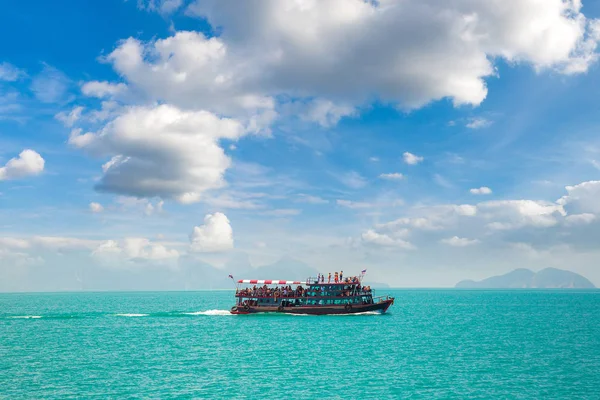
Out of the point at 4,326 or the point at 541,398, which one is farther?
the point at 4,326

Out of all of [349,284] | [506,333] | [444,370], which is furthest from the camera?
[349,284]

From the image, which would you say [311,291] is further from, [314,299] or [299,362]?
[299,362]

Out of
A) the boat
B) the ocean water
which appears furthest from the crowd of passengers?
the ocean water

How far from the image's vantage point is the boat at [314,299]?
Result: 90.4 meters

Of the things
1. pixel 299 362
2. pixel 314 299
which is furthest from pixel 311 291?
pixel 299 362

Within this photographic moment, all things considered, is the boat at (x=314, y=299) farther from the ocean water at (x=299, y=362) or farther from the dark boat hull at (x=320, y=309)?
the ocean water at (x=299, y=362)

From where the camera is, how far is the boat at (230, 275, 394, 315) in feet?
297

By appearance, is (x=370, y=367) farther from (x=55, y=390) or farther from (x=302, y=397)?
(x=55, y=390)

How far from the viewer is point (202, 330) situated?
73812 mm

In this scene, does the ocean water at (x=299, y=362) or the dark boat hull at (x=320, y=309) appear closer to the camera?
the ocean water at (x=299, y=362)

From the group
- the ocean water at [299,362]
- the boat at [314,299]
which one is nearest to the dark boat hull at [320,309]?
the boat at [314,299]

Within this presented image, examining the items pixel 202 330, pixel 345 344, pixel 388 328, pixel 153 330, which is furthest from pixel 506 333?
pixel 153 330

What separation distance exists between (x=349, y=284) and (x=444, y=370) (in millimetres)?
45938

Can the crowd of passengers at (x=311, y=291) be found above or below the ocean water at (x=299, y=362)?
above
